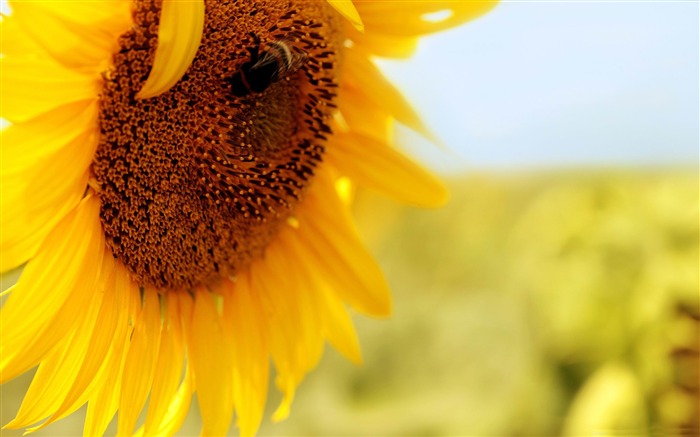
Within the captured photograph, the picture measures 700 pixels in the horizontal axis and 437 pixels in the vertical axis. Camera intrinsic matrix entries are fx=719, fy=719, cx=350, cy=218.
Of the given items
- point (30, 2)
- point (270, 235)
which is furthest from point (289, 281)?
point (30, 2)

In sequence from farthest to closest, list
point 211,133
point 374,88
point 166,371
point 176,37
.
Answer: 1. point 374,88
2. point 166,371
3. point 211,133
4. point 176,37

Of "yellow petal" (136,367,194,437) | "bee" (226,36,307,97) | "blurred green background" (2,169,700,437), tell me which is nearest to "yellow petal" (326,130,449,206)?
"bee" (226,36,307,97)

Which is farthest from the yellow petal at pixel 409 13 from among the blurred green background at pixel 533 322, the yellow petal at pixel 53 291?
the blurred green background at pixel 533 322

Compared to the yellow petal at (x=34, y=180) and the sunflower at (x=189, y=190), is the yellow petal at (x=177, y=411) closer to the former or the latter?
the sunflower at (x=189, y=190)

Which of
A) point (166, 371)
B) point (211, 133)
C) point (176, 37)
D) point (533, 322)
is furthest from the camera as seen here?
point (533, 322)

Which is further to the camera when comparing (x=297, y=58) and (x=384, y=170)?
(x=384, y=170)

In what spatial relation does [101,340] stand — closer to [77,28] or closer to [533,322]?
[77,28]

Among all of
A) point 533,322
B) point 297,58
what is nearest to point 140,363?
point 297,58
